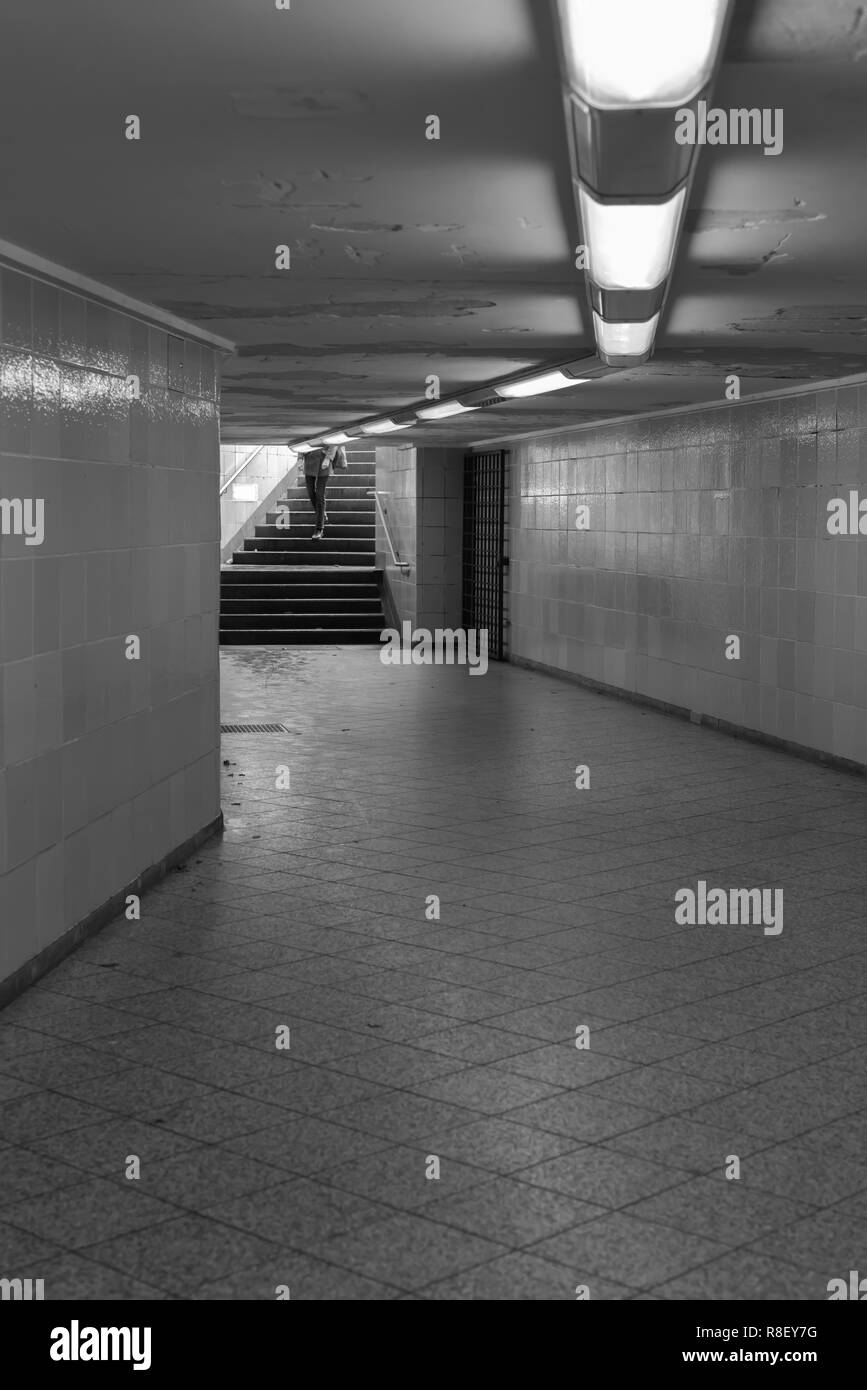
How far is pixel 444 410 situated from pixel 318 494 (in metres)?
8.54

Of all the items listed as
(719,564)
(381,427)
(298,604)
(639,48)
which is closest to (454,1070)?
(639,48)

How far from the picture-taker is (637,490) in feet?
41.2

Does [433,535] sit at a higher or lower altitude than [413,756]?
higher

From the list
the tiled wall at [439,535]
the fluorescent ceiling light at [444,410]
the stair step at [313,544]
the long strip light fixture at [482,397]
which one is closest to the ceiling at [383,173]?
the long strip light fixture at [482,397]

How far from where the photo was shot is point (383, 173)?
12.4 feet

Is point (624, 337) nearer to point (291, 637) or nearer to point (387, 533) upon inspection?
point (291, 637)

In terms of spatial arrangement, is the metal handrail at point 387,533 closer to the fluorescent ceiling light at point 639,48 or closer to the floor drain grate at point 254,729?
the floor drain grate at point 254,729

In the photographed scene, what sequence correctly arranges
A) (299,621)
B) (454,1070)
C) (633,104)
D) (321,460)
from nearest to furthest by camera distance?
(633,104)
(454,1070)
(321,460)
(299,621)

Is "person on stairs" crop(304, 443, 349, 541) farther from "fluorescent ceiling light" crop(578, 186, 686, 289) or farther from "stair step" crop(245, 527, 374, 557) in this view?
"fluorescent ceiling light" crop(578, 186, 686, 289)

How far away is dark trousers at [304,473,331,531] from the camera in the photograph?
1877 cm

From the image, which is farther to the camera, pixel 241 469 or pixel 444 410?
pixel 241 469

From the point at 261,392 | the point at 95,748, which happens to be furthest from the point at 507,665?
the point at 95,748

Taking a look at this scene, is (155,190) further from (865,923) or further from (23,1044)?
(865,923)

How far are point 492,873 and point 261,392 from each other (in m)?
4.77
